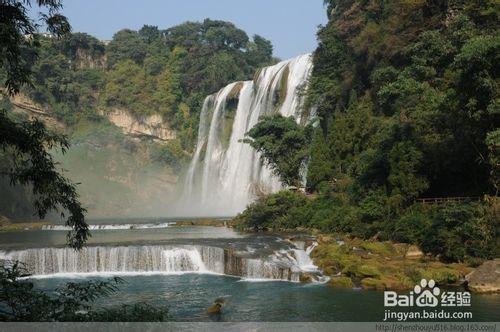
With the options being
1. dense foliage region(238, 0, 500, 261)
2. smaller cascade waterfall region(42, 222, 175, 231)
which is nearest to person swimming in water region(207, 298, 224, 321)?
dense foliage region(238, 0, 500, 261)

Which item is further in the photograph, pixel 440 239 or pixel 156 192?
pixel 156 192

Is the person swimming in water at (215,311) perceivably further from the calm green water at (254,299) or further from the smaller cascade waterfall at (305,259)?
the smaller cascade waterfall at (305,259)

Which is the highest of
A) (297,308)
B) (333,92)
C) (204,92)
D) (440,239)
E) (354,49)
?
(204,92)

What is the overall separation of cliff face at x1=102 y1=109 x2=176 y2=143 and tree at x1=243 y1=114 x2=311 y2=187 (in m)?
35.4

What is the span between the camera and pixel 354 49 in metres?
35.8

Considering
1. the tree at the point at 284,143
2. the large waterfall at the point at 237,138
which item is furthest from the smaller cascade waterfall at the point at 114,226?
the tree at the point at 284,143

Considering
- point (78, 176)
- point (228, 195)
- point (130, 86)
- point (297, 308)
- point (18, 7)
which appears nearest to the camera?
point (18, 7)

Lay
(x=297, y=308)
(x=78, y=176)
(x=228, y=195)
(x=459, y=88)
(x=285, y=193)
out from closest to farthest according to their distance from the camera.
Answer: (x=297, y=308)
(x=459, y=88)
(x=285, y=193)
(x=228, y=195)
(x=78, y=176)

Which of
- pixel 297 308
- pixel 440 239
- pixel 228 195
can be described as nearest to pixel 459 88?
pixel 440 239

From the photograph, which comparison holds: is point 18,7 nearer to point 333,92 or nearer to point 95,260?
point 95,260

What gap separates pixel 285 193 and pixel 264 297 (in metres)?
16.6

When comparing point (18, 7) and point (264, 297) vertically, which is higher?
point (18, 7)

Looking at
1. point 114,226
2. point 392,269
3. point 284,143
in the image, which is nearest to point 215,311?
point 392,269

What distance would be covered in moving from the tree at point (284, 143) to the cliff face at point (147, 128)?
116 feet
